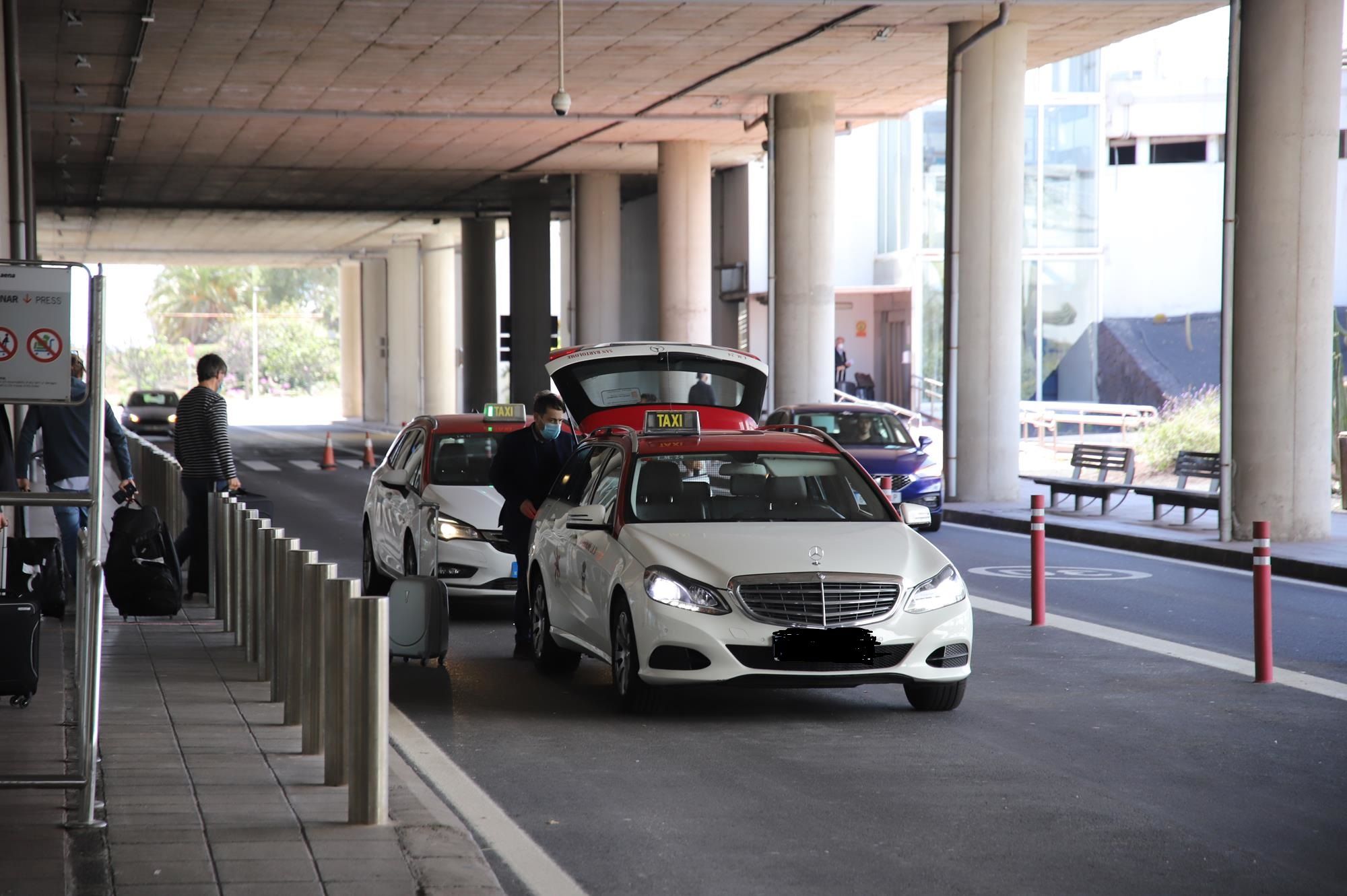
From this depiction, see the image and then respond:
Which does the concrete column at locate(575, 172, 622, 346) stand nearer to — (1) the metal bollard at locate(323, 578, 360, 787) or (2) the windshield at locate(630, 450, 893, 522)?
(2) the windshield at locate(630, 450, 893, 522)

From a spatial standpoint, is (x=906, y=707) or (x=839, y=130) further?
(x=839, y=130)

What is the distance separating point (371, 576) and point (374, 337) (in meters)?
60.6

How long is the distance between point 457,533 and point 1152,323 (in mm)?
33718

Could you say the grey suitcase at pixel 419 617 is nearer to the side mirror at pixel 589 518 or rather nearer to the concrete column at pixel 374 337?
the side mirror at pixel 589 518

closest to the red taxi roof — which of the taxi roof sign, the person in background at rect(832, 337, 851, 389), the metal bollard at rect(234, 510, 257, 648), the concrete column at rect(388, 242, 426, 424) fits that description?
the metal bollard at rect(234, 510, 257, 648)

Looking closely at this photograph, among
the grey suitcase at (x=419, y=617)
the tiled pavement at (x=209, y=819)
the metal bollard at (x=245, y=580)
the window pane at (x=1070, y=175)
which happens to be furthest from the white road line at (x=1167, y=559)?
the window pane at (x=1070, y=175)

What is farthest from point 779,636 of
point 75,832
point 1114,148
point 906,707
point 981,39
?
point 1114,148

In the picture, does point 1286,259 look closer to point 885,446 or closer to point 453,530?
point 885,446

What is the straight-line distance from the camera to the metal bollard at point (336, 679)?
6602mm

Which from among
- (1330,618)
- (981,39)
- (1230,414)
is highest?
(981,39)

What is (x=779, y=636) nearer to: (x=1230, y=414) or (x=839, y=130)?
(x=1230, y=414)

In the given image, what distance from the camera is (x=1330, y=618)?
512 inches

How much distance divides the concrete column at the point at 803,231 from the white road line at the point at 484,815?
76.0 feet

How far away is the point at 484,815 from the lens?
6801 millimetres
